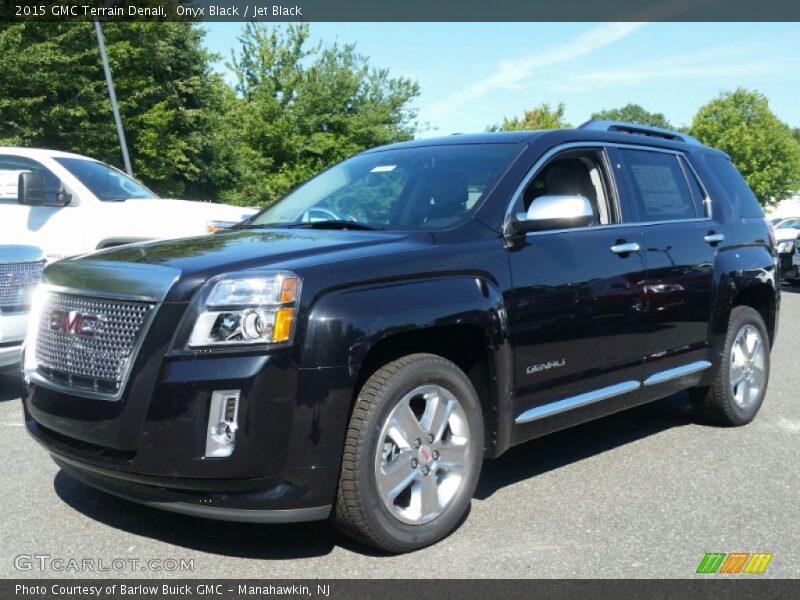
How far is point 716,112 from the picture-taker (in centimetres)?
6347

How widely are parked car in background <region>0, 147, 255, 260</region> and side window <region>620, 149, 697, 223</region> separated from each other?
174 inches

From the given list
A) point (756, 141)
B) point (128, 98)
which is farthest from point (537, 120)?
point (128, 98)

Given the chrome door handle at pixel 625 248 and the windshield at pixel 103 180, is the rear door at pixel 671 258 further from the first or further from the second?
the windshield at pixel 103 180

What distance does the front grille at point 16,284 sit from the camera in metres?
6.51

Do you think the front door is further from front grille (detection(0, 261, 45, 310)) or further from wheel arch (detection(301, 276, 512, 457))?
front grille (detection(0, 261, 45, 310))

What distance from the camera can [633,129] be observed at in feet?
18.7

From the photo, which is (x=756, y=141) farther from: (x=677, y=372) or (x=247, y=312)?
(x=247, y=312)

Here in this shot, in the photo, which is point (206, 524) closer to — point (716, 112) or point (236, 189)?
point (236, 189)

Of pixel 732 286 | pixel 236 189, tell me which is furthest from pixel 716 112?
pixel 732 286

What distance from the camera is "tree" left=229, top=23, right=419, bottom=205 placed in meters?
33.7

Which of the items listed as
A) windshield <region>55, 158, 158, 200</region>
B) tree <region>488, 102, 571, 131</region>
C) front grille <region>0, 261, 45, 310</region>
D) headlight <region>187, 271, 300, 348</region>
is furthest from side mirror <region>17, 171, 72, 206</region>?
tree <region>488, 102, 571, 131</region>

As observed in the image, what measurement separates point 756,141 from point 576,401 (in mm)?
62203

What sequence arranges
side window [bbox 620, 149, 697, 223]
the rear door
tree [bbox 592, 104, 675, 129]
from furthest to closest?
1. tree [bbox 592, 104, 675, 129]
2. side window [bbox 620, 149, 697, 223]
3. the rear door

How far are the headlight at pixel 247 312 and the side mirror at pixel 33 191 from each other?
593 cm
